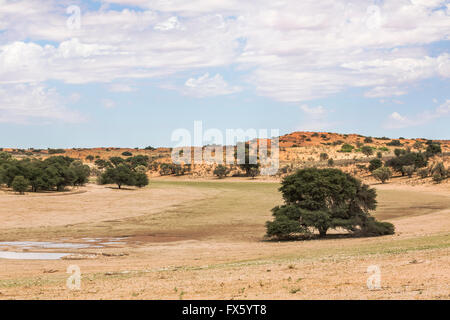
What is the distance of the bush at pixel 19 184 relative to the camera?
66.6 meters

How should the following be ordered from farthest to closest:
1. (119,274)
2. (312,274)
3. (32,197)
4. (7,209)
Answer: (32,197) → (7,209) → (119,274) → (312,274)

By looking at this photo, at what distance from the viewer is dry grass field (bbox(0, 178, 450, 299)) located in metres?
15.7

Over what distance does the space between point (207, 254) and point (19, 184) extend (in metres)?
45.5

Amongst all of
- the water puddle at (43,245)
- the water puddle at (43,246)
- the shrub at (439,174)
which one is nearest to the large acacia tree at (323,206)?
the water puddle at (43,246)

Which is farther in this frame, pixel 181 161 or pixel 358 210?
pixel 181 161

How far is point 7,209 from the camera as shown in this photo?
52.0 m

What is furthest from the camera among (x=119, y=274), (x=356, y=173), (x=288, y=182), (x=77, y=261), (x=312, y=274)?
(x=356, y=173)

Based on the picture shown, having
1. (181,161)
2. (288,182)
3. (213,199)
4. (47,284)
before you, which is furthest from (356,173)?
(47,284)

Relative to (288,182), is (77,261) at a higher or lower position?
lower

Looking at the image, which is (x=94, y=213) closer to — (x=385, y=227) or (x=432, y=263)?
(x=385, y=227)

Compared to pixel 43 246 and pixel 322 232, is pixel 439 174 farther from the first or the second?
pixel 43 246

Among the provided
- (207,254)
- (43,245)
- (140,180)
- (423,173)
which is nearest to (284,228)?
A: (207,254)

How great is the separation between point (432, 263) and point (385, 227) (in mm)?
15852

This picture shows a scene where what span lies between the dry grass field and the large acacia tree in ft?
4.24
